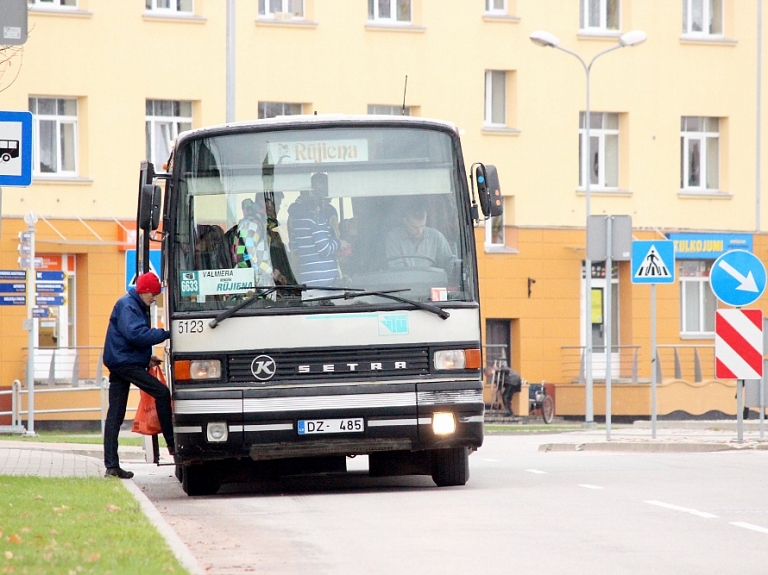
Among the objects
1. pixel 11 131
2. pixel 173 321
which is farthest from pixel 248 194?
pixel 11 131

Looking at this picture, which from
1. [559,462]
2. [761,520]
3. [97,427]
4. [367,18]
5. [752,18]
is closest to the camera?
[761,520]

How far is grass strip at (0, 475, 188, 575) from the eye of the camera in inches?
318

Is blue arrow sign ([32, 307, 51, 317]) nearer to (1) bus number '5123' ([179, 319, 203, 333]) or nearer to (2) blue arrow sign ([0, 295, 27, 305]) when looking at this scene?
(2) blue arrow sign ([0, 295, 27, 305])

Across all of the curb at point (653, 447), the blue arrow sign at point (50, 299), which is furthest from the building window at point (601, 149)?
the curb at point (653, 447)

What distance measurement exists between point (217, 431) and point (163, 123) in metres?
26.5

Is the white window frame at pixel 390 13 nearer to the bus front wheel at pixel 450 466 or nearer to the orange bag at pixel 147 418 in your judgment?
the orange bag at pixel 147 418

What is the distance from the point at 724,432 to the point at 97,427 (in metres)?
16.0

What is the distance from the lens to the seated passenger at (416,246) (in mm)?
13180

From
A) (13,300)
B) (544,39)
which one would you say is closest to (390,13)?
(544,39)

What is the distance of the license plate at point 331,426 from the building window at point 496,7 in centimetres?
2971

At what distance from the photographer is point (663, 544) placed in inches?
380

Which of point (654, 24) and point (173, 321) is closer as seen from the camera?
point (173, 321)

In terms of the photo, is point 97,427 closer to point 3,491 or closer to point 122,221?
point 122,221

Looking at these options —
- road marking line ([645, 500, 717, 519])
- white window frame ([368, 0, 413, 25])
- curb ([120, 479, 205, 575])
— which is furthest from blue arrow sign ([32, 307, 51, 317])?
road marking line ([645, 500, 717, 519])
